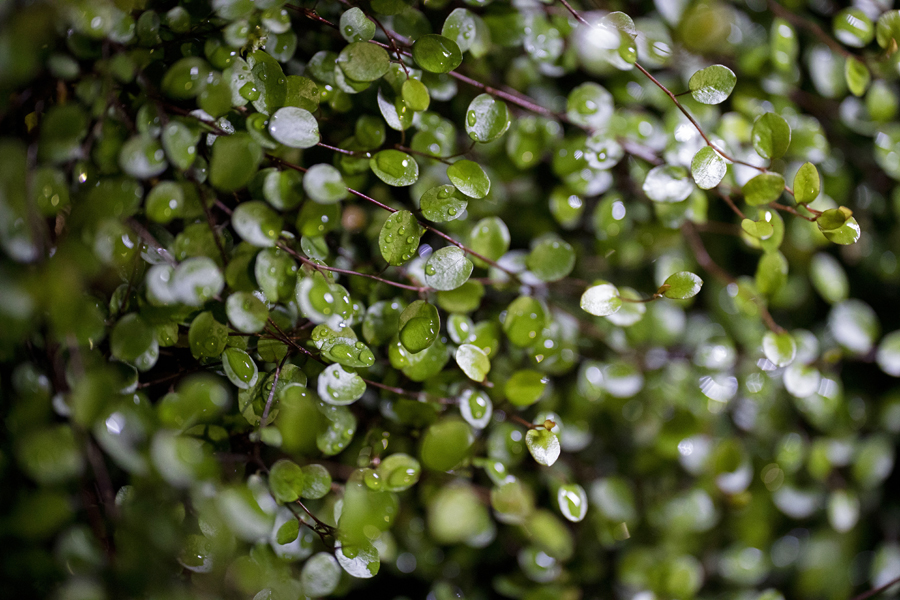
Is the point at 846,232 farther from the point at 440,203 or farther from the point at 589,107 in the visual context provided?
the point at 440,203

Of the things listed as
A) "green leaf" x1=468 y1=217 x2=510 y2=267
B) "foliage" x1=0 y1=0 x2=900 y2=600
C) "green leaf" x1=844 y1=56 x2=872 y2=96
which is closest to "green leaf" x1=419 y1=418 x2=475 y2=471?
"foliage" x1=0 y1=0 x2=900 y2=600

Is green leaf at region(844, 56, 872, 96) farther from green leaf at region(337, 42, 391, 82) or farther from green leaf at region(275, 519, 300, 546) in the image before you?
green leaf at region(275, 519, 300, 546)

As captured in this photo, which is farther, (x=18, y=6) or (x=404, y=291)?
(x=404, y=291)

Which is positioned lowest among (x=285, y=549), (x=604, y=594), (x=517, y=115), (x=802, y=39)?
(x=604, y=594)

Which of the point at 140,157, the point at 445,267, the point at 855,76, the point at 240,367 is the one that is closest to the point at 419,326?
the point at 445,267

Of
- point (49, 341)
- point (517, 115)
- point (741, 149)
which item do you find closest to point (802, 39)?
point (741, 149)

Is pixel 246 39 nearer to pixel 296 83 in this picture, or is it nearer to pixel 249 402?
pixel 296 83
